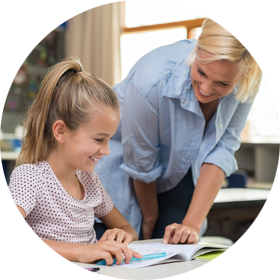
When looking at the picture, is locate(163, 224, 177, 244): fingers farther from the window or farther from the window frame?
the window frame

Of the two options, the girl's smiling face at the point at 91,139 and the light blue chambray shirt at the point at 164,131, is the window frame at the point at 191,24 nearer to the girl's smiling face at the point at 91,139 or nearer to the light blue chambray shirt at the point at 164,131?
the light blue chambray shirt at the point at 164,131

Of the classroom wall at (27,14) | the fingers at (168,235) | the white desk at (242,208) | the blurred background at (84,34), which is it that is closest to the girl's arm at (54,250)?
the fingers at (168,235)

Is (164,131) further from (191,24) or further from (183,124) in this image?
(191,24)

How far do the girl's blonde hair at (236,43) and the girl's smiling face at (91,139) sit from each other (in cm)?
34

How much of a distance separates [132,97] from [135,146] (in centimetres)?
17

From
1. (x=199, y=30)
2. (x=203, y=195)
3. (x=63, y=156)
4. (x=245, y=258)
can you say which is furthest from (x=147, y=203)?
(x=199, y=30)

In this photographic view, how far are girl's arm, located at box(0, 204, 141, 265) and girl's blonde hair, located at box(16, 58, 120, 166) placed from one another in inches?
11.0

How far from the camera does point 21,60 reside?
5438 millimetres

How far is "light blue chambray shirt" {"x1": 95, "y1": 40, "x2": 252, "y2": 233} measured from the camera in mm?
1395

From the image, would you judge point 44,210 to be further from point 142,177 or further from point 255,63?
point 255,63

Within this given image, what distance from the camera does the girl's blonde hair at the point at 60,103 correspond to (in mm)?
1161

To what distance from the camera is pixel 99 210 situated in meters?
1.33

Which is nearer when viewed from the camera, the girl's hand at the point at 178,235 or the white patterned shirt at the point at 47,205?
the white patterned shirt at the point at 47,205

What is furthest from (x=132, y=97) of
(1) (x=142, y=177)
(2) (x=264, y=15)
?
(2) (x=264, y=15)
